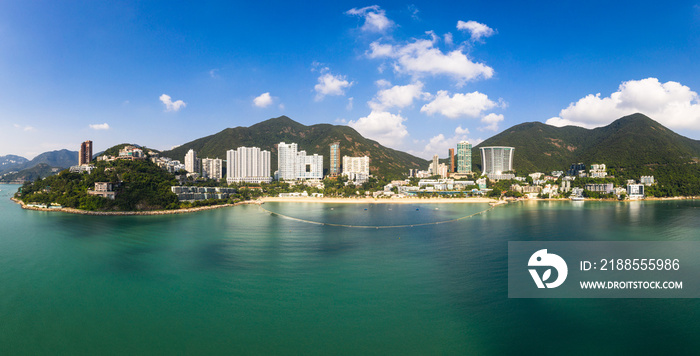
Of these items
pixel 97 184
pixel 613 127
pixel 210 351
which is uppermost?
pixel 613 127

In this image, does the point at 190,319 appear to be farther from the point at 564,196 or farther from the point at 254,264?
the point at 564,196

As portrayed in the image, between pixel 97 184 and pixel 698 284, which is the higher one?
pixel 97 184

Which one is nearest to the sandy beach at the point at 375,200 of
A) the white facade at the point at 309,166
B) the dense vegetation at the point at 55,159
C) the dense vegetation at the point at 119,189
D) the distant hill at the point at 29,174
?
the dense vegetation at the point at 119,189

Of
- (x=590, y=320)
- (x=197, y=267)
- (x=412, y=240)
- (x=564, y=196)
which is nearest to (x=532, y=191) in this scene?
(x=564, y=196)

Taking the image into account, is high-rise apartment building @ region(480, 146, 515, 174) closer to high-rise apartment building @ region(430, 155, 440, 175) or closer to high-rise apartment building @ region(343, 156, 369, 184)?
high-rise apartment building @ region(430, 155, 440, 175)

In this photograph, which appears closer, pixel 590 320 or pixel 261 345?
pixel 261 345

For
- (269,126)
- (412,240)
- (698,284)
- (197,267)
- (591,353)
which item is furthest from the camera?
(269,126)
